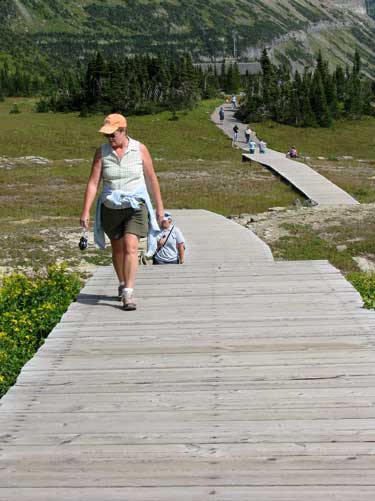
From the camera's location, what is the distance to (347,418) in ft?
17.3

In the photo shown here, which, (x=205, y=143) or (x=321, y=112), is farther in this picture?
(x=321, y=112)

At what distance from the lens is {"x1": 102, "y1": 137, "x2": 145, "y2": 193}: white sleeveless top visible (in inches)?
337

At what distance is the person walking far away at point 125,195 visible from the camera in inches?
337

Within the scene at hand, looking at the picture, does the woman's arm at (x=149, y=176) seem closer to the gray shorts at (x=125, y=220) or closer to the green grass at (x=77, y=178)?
the gray shorts at (x=125, y=220)

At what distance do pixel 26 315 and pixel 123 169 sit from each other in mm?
2220

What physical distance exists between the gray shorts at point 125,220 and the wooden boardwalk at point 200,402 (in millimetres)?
836

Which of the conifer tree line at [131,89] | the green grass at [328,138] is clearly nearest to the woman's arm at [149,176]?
the green grass at [328,138]

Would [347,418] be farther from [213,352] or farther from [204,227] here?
[204,227]

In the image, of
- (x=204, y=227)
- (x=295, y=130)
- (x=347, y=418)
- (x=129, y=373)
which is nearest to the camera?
(x=347, y=418)

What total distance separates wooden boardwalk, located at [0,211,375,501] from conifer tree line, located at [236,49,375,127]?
67825 mm

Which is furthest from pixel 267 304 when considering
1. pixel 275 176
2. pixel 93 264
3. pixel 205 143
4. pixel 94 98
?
pixel 94 98

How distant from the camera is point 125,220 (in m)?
8.78

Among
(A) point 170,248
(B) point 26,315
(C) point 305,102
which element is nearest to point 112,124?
(B) point 26,315

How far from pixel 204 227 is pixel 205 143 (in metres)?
41.0
